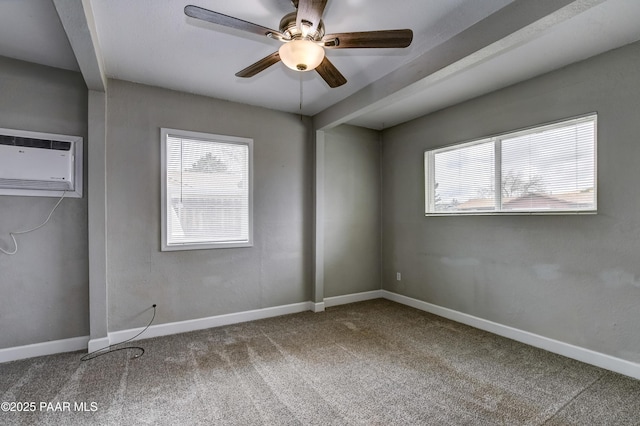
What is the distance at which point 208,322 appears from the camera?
11.7ft

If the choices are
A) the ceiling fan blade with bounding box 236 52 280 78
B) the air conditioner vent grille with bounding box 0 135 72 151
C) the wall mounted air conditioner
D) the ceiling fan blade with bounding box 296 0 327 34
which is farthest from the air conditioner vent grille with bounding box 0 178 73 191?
the ceiling fan blade with bounding box 296 0 327 34

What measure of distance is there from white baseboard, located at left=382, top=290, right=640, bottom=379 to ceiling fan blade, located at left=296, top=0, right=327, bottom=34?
3.37 metres

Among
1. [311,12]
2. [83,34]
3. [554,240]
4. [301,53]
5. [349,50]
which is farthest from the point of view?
[554,240]

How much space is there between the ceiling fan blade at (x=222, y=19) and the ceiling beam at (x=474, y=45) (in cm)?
134

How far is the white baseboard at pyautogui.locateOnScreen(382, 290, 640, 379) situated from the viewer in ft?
8.27

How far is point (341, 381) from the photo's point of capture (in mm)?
2434

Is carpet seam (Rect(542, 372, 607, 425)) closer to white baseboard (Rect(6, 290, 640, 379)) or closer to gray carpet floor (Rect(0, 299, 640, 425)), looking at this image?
gray carpet floor (Rect(0, 299, 640, 425))

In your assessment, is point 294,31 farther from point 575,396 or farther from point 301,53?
point 575,396

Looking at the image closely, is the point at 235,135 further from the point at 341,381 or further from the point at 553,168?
the point at 553,168

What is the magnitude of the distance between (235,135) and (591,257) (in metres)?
3.76

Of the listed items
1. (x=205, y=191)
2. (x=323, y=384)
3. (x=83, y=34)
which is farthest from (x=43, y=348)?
(x=83, y=34)

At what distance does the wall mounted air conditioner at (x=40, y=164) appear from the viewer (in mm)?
2693

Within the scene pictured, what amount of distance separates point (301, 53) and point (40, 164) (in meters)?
2.61

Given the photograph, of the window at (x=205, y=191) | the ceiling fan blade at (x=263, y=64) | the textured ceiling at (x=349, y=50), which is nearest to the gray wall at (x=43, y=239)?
the textured ceiling at (x=349, y=50)
